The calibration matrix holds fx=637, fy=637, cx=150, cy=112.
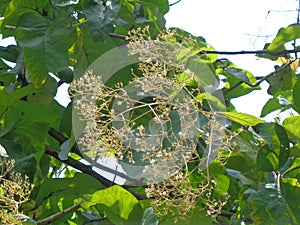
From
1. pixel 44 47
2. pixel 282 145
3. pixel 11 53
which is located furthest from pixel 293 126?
pixel 11 53

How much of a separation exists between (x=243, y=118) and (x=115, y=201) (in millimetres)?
214

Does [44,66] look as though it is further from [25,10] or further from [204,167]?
[204,167]

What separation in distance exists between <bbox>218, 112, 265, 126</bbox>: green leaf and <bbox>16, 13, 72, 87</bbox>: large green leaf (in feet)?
0.79

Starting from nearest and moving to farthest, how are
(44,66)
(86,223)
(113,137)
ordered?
(113,137) → (44,66) → (86,223)

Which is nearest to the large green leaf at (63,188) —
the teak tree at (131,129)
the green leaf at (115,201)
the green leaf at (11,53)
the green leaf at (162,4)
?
the teak tree at (131,129)

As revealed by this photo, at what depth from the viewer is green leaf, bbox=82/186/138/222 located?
87 cm

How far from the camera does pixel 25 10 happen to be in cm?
97

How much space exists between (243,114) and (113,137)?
0.20 meters

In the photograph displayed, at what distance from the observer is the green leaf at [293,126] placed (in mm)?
901

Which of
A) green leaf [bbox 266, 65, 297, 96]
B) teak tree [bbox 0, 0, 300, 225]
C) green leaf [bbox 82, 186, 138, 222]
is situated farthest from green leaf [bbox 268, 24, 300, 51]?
green leaf [bbox 82, 186, 138, 222]

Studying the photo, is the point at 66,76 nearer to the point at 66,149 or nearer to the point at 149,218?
the point at 66,149

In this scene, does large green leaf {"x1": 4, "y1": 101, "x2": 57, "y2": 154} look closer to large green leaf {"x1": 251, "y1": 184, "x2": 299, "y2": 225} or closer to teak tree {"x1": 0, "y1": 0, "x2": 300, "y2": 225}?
teak tree {"x1": 0, "y1": 0, "x2": 300, "y2": 225}

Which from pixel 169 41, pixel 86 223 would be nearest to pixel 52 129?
pixel 86 223

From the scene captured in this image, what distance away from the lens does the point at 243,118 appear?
902 millimetres
